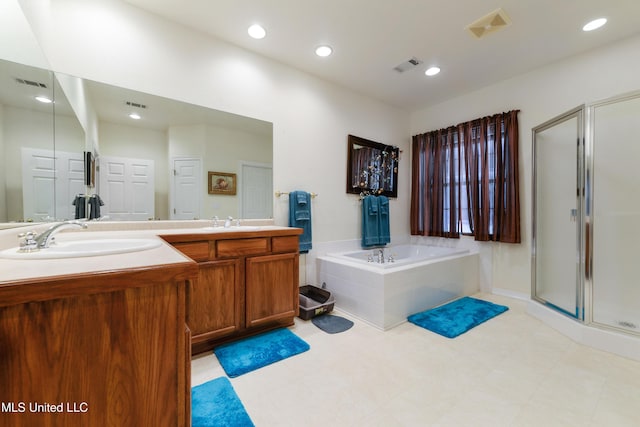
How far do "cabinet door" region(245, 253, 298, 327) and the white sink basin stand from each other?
3.06 ft

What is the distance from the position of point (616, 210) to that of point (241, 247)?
3243 mm

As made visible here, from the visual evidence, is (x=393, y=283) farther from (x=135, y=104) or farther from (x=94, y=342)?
(x=135, y=104)

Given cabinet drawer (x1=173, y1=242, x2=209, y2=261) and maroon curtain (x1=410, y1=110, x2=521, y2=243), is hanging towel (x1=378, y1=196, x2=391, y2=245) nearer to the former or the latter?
maroon curtain (x1=410, y1=110, x2=521, y2=243)

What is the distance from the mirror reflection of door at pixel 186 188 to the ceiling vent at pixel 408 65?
238 cm

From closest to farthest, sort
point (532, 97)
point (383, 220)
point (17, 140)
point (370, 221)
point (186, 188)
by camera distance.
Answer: point (17, 140) < point (186, 188) < point (532, 97) < point (370, 221) < point (383, 220)

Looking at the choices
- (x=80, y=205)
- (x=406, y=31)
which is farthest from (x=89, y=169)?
(x=406, y=31)

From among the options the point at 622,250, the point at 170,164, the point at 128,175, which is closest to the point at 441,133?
the point at 622,250

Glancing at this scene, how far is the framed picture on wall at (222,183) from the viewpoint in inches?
96.7

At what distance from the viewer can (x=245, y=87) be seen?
102 inches

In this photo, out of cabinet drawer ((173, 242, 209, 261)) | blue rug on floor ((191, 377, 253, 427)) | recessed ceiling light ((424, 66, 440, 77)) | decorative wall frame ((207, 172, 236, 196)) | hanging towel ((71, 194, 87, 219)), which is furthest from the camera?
recessed ceiling light ((424, 66, 440, 77))

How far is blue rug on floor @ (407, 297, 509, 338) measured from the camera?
228 cm

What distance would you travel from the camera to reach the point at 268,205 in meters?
2.72

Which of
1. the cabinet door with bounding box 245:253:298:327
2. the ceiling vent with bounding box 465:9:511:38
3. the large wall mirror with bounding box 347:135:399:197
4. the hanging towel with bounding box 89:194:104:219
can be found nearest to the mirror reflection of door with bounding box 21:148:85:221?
the hanging towel with bounding box 89:194:104:219

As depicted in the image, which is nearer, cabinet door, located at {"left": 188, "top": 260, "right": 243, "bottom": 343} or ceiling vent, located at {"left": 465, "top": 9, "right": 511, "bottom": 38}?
cabinet door, located at {"left": 188, "top": 260, "right": 243, "bottom": 343}
